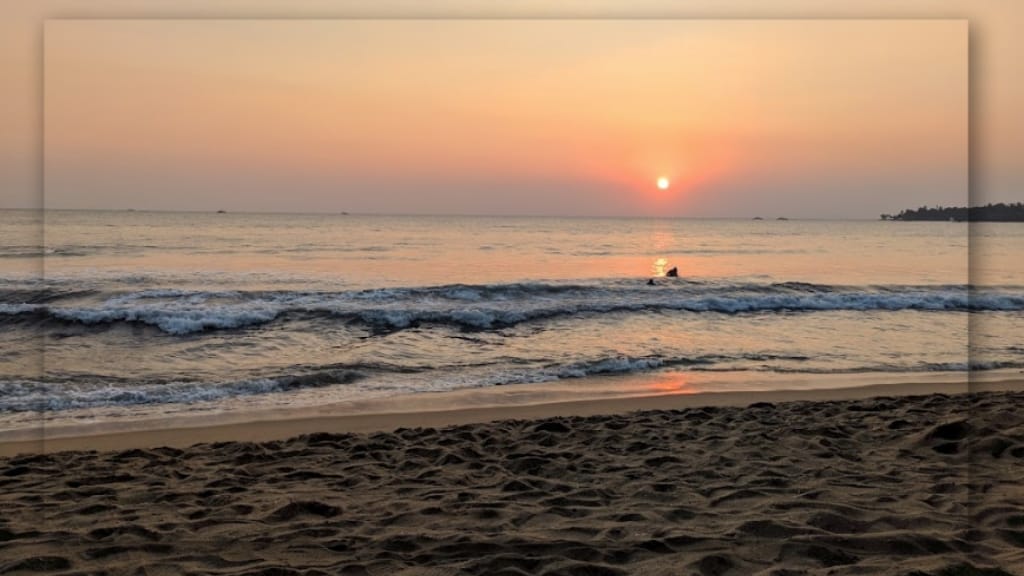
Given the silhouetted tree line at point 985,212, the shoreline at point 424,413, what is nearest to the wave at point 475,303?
the shoreline at point 424,413

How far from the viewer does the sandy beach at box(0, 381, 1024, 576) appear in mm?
3061

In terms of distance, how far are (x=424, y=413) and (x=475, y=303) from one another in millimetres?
7933

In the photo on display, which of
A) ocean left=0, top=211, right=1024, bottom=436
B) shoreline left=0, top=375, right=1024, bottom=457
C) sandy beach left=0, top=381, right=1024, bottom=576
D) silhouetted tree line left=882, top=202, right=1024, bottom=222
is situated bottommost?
shoreline left=0, top=375, right=1024, bottom=457

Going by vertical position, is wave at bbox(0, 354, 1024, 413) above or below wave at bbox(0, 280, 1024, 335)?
below

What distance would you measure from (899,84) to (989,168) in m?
0.66

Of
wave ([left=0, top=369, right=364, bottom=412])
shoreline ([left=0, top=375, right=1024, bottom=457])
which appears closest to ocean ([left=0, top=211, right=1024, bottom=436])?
wave ([left=0, top=369, right=364, bottom=412])

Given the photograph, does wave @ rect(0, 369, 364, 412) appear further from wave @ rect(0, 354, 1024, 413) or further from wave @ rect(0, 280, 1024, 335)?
wave @ rect(0, 280, 1024, 335)

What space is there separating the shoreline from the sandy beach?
7cm

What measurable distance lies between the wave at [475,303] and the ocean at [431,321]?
62 millimetres

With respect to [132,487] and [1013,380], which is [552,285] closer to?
[1013,380]

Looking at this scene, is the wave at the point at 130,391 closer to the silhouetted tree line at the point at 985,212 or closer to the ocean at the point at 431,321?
the ocean at the point at 431,321

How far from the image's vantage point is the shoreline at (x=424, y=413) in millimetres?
5621

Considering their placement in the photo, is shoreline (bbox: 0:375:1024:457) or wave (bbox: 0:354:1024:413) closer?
shoreline (bbox: 0:375:1024:457)

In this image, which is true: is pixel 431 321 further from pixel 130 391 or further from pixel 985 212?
pixel 985 212
